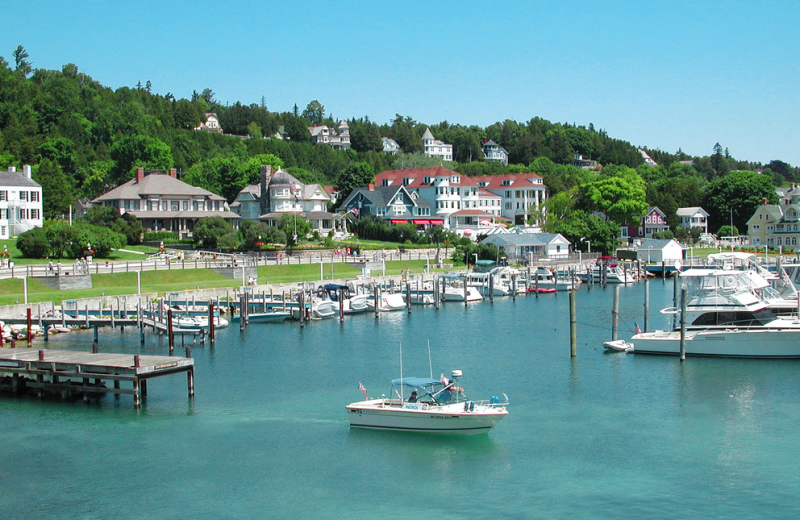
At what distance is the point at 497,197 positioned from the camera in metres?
147

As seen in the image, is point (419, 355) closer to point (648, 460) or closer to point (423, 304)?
point (648, 460)

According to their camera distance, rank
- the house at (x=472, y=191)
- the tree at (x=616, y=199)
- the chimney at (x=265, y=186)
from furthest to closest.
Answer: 1. the house at (x=472, y=191)
2. the tree at (x=616, y=199)
3. the chimney at (x=265, y=186)

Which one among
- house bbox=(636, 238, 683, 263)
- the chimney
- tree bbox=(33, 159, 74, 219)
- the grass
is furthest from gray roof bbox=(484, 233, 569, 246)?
tree bbox=(33, 159, 74, 219)

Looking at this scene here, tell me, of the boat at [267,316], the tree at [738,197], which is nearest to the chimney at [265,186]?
the boat at [267,316]

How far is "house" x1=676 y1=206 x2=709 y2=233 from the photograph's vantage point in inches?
5812

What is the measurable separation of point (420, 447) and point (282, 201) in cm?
9238

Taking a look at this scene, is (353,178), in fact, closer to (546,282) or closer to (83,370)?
(546,282)

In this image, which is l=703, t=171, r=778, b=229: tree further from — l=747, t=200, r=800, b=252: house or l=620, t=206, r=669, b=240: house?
l=620, t=206, r=669, b=240: house

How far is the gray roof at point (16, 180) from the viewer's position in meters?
91.8

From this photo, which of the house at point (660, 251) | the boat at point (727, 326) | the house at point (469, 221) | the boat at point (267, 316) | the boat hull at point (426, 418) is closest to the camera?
the boat hull at point (426, 418)

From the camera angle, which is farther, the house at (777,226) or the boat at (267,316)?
the house at (777,226)

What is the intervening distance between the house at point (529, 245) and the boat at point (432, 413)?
237ft

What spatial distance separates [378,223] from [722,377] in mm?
79898

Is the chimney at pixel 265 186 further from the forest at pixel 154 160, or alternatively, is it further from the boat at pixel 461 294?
the boat at pixel 461 294
